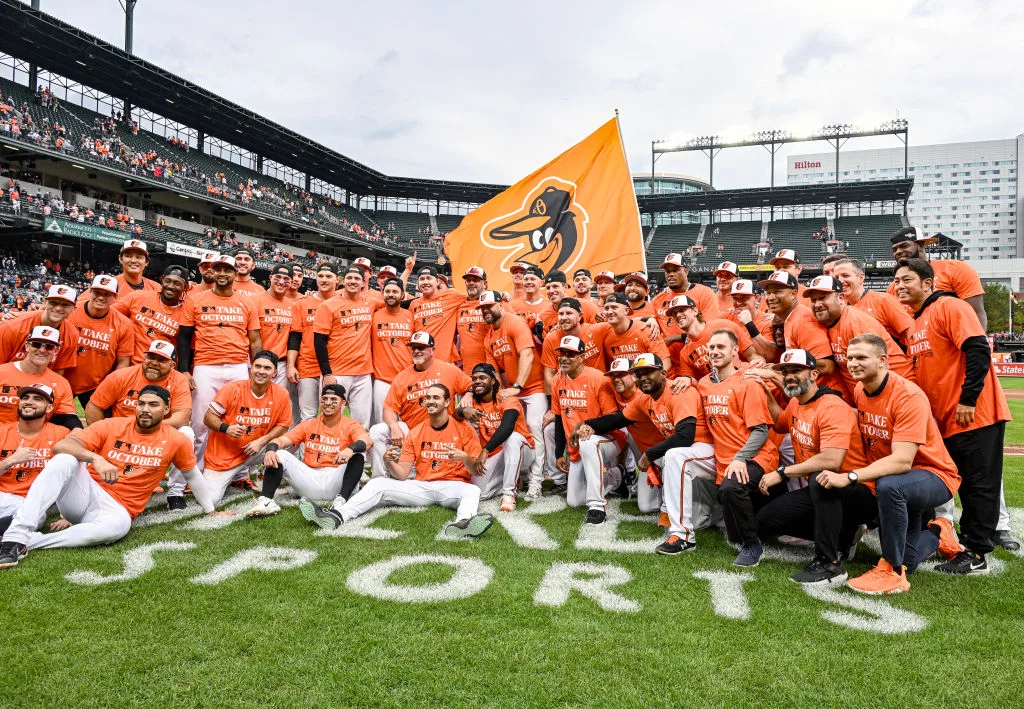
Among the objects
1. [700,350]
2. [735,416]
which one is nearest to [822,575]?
[735,416]

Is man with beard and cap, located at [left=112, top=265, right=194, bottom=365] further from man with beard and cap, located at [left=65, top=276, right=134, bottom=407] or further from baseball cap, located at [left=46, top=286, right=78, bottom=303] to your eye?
baseball cap, located at [left=46, top=286, right=78, bottom=303]

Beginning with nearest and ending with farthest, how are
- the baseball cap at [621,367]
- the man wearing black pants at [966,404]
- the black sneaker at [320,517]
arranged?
the man wearing black pants at [966,404] < the black sneaker at [320,517] < the baseball cap at [621,367]

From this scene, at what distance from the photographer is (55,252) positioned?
3023 cm

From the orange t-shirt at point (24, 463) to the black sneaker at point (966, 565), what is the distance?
704 cm

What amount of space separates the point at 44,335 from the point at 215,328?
5.93ft

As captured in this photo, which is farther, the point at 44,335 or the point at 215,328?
the point at 215,328

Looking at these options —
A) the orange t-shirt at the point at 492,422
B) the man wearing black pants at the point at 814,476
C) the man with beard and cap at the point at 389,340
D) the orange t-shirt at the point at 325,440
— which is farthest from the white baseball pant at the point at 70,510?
the man wearing black pants at the point at 814,476

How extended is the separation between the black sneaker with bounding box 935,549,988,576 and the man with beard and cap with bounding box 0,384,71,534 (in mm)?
7047

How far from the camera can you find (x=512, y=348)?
7570 millimetres

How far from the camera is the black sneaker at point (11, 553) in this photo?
14.9ft

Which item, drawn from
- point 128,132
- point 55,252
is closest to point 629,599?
point 55,252

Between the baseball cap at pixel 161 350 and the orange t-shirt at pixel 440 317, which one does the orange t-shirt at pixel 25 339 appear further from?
the orange t-shirt at pixel 440 317

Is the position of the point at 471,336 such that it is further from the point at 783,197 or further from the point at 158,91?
the point at 783,197

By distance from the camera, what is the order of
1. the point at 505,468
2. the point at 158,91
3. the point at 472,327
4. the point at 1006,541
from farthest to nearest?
the point at 158,91 < the point at 472,327 < the point at 505,468 < the point at 1006,541
